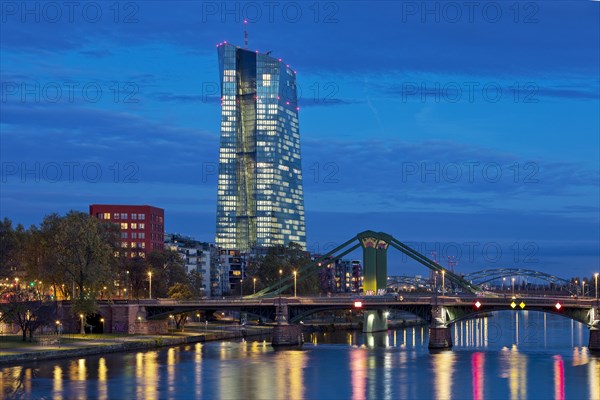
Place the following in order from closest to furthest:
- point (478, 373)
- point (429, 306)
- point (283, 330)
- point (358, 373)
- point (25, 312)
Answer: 1. point (478, 373)
2. point (358, 373)
3. point (25, 312)
4. point (429, 306)
5. point (283, 330)

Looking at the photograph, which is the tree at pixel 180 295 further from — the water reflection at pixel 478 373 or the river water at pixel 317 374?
the water reflection at pixel 478 373

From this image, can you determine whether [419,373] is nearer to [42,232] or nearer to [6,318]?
[6,318]

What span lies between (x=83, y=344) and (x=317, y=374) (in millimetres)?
39621

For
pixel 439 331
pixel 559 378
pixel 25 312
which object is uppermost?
pixel 25 312

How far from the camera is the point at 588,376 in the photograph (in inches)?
4424

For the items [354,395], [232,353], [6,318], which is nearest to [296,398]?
[354,395]

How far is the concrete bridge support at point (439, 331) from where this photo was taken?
153875 mm

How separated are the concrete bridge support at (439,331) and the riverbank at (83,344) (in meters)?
38.3

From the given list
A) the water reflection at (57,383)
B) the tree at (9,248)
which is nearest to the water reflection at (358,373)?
the water reflection at (57,383)

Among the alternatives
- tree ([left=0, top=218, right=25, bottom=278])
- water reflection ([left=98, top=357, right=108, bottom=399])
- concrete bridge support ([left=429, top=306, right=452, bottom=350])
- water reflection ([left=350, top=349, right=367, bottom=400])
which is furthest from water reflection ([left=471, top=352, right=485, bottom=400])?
tree ([left=0, top=218, right=25, bottom=278])

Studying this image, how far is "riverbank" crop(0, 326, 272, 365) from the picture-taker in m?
125

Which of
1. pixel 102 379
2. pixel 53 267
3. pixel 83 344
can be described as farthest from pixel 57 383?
pixel 53 267

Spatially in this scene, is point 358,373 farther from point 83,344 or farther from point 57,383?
point 83,344

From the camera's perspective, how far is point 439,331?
155 m
